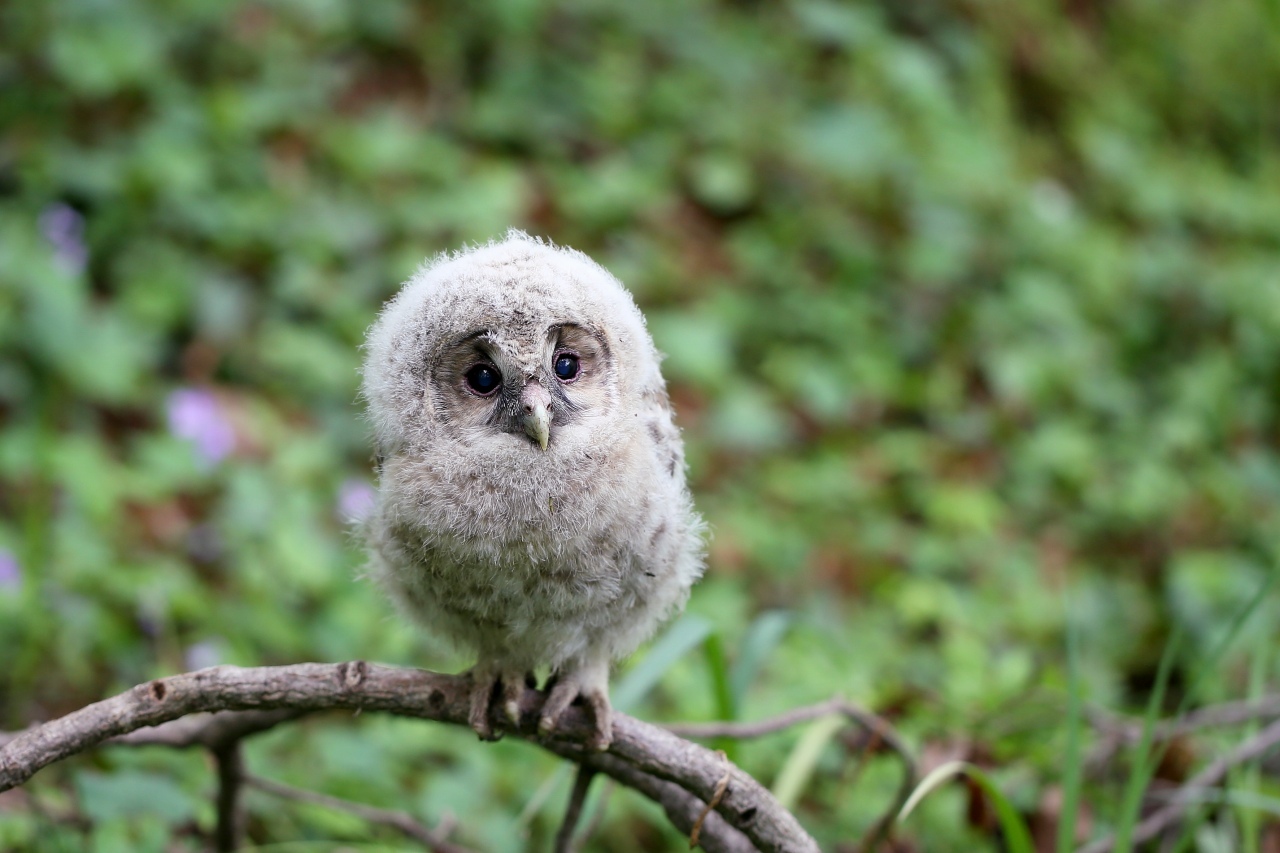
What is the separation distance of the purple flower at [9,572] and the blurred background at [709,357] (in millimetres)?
28

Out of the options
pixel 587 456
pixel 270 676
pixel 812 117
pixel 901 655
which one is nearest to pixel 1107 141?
pixel 812 117

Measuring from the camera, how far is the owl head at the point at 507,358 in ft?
7.51

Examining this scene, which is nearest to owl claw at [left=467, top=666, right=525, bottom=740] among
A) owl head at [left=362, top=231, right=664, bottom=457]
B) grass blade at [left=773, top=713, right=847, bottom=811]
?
owl head at [left=362, top=231, right=664, bottom=457]

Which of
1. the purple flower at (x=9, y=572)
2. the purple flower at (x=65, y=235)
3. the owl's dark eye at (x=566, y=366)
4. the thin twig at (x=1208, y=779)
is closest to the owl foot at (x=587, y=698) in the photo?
the owl's dark eye at (x=566, y=366)

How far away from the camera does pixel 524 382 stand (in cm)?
229

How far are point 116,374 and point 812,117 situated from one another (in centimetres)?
401

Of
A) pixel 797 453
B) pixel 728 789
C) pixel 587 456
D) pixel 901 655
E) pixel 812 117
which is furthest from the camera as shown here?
pixel 812 117

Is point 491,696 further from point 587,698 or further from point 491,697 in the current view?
point 587,698

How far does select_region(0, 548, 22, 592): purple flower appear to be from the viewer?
12.2ft

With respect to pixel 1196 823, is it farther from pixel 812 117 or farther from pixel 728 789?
pixel 812 117

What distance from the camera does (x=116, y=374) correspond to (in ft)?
15.0

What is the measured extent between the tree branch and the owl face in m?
0.52

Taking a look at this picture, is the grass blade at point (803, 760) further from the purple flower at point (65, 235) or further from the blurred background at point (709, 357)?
the purple flower at point (65, 235)

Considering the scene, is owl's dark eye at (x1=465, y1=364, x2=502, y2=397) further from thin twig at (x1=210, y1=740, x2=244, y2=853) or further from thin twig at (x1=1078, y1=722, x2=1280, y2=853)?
thin twig at (x1=1078, y1=722, x2=1280, y2=853)
